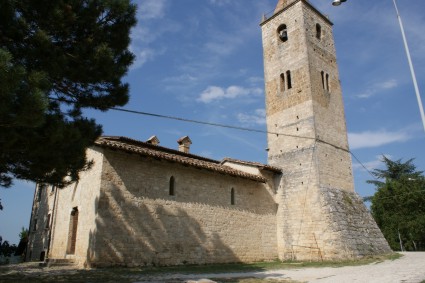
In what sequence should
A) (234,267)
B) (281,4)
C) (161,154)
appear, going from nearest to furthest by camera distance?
(234,267) → (161,154) → (281,4)

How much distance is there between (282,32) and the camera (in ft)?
76.0

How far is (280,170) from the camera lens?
66.6 feet

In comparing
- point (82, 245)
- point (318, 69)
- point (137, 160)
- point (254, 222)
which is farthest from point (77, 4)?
point (318, 69)

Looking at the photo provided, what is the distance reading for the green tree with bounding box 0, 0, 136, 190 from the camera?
641 centimetres

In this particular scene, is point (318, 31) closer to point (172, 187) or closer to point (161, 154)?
point (161, 154)

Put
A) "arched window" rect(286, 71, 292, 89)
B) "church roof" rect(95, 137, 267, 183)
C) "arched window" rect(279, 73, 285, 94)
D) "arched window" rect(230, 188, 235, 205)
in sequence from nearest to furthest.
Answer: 1. "church roof" rect(95, 137, 267, 183)
2. "arched window" rect(230, 188, 235, 205)
3. "arched window" rect(286, 71, 292, 89)
4. "arched window" rect(279, 73, 285, 94)

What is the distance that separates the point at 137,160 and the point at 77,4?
784 centimetres

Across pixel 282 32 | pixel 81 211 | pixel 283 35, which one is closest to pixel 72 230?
pixel 81 211

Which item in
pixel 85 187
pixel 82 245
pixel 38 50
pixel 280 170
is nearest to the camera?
pixel 38 50

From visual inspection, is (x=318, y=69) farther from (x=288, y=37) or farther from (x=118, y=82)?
(x=118, y=82)

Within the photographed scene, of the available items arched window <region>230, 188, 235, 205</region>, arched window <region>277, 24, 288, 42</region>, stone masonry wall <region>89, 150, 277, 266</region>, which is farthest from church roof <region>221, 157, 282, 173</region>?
arched window <region>277, 24, 288, 42</region>

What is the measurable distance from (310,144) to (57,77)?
48.2 ft

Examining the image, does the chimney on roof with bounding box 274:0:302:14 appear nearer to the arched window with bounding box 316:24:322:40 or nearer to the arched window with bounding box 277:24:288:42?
the arched window with bounding box 277:24:288:42

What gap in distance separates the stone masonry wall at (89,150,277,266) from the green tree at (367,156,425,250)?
751 inches
